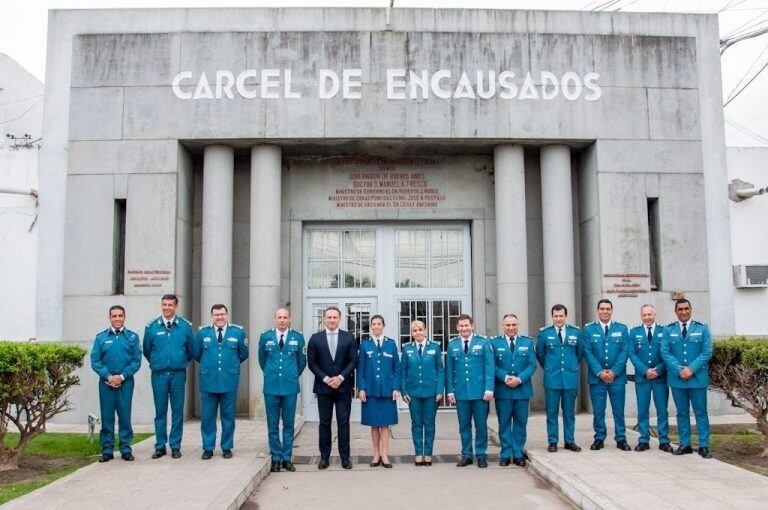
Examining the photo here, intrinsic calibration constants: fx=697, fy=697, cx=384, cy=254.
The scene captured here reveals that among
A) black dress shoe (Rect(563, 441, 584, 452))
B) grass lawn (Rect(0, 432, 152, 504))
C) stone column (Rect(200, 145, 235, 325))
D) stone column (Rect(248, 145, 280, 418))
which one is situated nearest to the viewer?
grass lawn (Rect(0, 432, 152, 504))

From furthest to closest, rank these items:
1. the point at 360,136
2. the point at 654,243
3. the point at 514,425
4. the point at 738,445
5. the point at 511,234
Result: the point at 654,243 → the point at 511,234 → the point at 360,136 → the point at 738,445 → the point at 514,425

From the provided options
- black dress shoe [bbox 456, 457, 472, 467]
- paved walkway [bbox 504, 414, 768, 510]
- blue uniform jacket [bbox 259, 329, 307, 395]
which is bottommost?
black dress shoe [bbox 456, 457, 472, 467]

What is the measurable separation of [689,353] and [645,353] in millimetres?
557

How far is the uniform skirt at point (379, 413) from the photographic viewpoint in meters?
8.11

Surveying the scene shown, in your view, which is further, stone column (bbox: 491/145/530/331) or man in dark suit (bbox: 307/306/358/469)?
stone column (bbox: 491/145/530/331)

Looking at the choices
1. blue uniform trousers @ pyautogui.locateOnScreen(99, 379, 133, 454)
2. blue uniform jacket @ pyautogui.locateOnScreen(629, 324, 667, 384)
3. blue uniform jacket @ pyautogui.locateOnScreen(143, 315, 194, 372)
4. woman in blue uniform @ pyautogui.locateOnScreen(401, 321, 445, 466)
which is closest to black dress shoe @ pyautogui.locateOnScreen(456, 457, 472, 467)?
woman in blue uniform @ pyautogui.locateOnScreen(401, 321, 445, 466)

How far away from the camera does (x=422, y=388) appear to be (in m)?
8.21

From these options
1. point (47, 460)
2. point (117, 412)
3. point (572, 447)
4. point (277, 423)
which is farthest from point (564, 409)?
point (47, 460)

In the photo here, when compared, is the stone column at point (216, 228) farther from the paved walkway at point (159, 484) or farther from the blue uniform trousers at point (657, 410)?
the blue uniform trousers at point (657, 410)

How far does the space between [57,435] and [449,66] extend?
8495 mm

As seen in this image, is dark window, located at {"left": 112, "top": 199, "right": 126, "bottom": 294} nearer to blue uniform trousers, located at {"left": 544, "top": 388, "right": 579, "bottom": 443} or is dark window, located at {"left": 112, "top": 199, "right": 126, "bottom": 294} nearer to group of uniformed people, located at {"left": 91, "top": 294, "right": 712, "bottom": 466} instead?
group of uniformed people, located at {"left": 91, "top": 294, "right": 712, "bottom": 466}

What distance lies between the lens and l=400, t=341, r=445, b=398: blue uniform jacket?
8.22m

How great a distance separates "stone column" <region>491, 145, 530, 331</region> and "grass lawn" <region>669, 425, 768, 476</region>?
311cm

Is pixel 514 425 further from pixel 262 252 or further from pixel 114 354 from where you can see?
pixel 262 252
